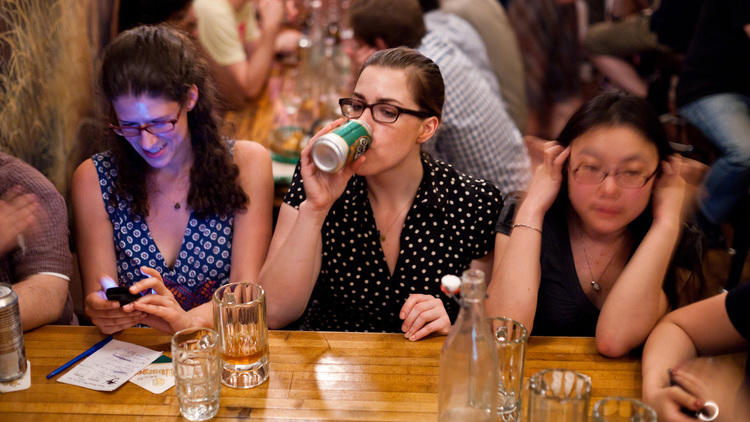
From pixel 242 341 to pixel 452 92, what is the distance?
1.60 m

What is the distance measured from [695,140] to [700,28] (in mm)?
495

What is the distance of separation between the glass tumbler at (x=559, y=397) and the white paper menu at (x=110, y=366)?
2.49 ft

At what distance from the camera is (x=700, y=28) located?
9.84ft

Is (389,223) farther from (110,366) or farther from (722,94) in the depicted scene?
(722,94)

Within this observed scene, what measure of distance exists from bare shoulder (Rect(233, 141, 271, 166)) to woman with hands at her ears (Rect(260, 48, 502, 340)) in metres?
0.19

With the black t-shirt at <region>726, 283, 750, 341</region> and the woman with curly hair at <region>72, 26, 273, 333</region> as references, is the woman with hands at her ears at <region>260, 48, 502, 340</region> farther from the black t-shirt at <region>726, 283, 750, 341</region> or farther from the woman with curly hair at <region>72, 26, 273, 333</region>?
the black t-shirt at <region>726, 283, 750, 341</region>

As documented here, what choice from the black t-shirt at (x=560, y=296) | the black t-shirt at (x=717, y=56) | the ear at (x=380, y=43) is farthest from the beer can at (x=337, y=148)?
the black t-shirt at (x=717, y=56)

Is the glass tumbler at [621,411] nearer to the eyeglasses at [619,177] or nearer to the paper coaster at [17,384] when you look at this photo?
the eyeglasses at [619,177]

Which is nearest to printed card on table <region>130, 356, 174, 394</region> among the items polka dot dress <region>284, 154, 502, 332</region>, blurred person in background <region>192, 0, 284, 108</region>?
polka dot dress <region>284, 154, 502, 332</region>

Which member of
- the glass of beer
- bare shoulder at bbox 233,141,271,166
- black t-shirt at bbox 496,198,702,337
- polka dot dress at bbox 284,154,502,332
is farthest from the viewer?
bare shoulder at bbox 233,141,271,166

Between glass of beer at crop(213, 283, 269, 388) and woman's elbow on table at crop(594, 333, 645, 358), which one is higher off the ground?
glass of beer at crop(213, 283, 269, 388)

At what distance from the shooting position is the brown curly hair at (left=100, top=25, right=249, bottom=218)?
171cm

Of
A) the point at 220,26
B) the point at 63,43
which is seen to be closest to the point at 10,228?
the point at 63,43

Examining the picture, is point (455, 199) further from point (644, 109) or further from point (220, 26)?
point (220, 26)
